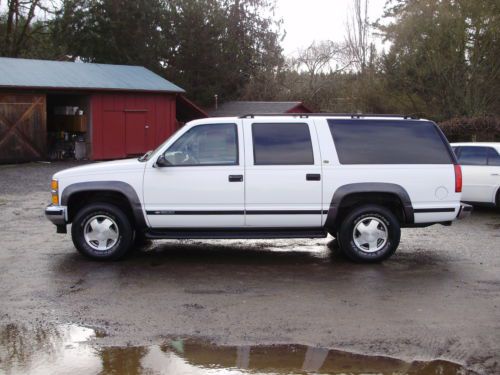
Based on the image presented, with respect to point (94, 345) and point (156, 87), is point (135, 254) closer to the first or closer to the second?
point (94, 345)

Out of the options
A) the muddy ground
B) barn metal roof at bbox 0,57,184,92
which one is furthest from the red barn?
the muddy ground

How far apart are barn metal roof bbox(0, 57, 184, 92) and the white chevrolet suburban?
17042 mm

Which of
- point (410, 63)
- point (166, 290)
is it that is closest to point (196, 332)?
point (166, 290)

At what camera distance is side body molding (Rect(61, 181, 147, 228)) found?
26.8 ft

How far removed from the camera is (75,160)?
26.4m

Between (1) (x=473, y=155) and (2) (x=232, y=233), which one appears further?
(1) (x=473, y=155)

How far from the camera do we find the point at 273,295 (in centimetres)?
692

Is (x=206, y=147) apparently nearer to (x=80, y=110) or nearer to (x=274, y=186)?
(x=274, y=186)

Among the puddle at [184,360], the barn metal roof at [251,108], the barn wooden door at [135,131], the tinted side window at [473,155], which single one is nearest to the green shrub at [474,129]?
the barn metal roof at [251,108]

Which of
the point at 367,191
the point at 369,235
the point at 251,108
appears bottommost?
the point at 369,235

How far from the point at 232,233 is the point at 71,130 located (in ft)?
67.9

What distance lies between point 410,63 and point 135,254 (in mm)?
21017

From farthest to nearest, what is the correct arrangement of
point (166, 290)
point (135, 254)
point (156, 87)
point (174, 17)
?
point (174, 17) < point (156, 87) < point (135, 254) < point (166, 290)

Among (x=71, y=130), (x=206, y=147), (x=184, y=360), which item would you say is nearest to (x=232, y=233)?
(x=206, y=147)
